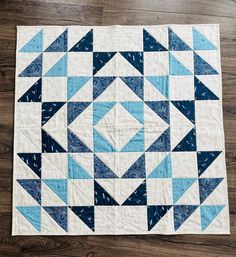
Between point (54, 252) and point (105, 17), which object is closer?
point (54, 252)

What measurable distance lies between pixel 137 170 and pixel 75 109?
325 mm

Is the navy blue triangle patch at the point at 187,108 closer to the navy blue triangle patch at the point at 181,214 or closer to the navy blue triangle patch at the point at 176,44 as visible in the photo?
the navy blue triangle patch at the point at 176,44

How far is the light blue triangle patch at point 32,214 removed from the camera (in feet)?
4.84

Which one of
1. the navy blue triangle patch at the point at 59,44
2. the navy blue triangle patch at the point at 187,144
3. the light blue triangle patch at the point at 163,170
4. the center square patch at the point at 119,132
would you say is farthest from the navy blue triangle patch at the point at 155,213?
the navy blue triangle patch at the point at 59,44

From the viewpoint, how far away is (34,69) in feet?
5.07

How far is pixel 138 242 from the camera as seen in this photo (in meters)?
1.47

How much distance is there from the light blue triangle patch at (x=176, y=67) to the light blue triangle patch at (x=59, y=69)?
40 cm

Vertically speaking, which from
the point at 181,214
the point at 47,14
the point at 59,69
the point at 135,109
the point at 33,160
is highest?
the point at 47,14

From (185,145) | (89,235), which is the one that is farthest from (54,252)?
(185,145)

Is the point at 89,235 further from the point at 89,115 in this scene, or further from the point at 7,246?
the point at 89,115

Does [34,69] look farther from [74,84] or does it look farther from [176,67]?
[176,67]

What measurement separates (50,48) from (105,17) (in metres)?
0.25

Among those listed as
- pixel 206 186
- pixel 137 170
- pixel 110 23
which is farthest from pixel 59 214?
pixel 110 23

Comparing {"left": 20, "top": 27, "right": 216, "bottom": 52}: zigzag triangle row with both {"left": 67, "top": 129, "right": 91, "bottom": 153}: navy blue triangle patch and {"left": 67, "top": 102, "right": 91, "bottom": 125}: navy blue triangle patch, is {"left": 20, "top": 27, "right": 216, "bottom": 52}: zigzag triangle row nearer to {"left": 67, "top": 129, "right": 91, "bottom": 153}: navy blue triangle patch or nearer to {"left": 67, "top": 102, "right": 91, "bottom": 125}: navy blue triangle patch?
{"left": 67, "top": 102, "right": 91, "bottom": 125}: navy blue triangle patch
